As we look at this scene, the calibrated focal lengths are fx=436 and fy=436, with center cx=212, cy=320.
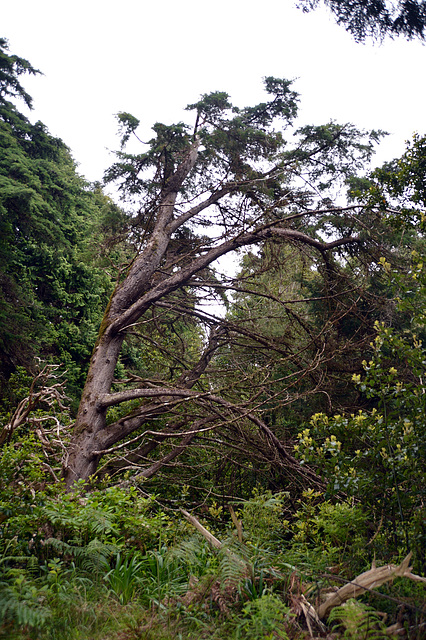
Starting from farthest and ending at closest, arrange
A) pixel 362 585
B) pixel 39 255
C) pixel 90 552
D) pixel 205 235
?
pixel 39 255, pixel 205 235, pixel 90 552, pixel 362 585

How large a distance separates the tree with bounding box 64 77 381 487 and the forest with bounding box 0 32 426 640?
0.16 ft

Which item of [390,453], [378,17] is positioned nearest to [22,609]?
[390,453]

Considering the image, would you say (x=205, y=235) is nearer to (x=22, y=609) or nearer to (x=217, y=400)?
(x=217, y=400)

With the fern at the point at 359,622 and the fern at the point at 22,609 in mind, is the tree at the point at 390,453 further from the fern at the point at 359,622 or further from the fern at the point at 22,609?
the fern at the point at 22,609

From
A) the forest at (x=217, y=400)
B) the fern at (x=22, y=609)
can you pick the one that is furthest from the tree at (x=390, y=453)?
the fern at (x=22, y=609)

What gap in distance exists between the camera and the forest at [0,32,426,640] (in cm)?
285

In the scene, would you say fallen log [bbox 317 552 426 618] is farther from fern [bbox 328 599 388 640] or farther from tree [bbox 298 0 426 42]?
tree [bbox 298 0 426 42]

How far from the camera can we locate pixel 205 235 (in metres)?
9.32

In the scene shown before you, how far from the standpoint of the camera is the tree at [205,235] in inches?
273

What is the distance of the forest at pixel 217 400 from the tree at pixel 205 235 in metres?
0.05

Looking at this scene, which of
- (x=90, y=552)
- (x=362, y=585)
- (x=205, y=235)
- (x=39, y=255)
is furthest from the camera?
(x=39, y=255)

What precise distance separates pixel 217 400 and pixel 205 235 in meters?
4.33

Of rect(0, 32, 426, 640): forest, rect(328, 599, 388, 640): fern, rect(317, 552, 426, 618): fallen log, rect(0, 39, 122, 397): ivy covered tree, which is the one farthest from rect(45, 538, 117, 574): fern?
rect(0, 39, 122, 397): ivy covered tree

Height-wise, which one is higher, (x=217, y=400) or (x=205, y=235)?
(x=205, y=235)
